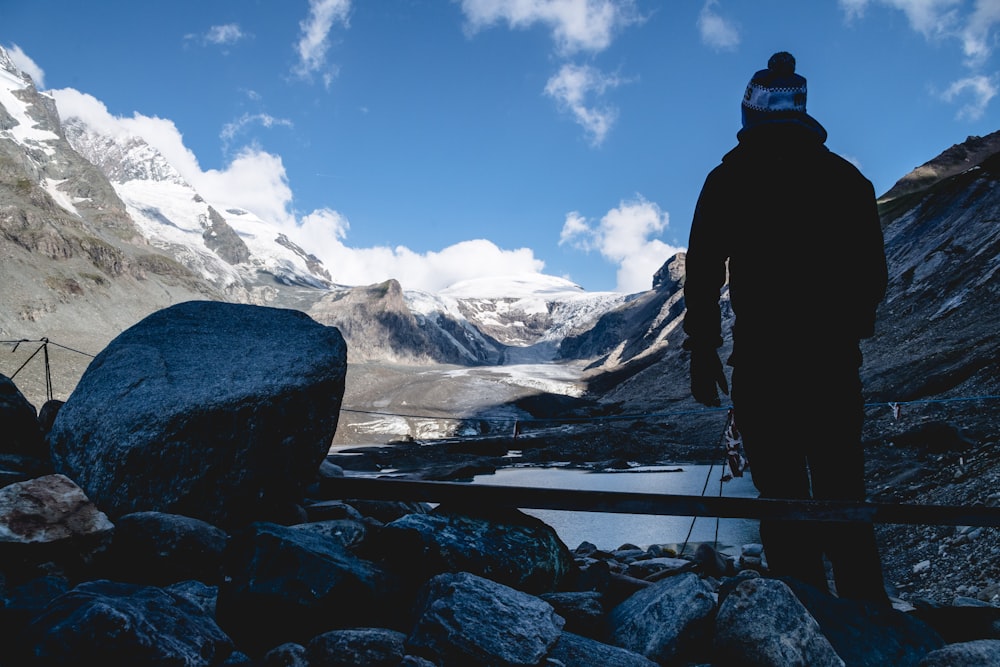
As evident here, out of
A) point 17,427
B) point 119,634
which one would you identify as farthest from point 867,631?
point 17,427

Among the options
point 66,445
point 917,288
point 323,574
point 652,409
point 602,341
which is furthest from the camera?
point 602,341

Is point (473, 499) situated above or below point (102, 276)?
below

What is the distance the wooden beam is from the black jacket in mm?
718

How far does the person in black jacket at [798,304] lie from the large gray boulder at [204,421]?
2600 millimetres

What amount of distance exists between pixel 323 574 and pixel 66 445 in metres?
2.23

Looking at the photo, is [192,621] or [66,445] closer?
[192,621]

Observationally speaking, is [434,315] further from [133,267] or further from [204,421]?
[204,421]

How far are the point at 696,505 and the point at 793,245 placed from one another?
134 centimetres

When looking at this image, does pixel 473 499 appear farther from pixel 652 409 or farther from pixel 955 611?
pixel 652 409

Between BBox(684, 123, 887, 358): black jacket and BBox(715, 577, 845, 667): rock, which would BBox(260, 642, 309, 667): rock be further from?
BBox(684, 123, 887, 358): black jacket

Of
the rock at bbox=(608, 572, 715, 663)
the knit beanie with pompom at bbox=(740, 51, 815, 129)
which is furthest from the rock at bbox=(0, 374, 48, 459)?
the knit beanie with pompom at bbox=(740, 51, 815, 129)

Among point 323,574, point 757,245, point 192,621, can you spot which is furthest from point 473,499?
point 757,245

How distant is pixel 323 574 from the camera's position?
102 inches

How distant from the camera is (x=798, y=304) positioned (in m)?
2.96
